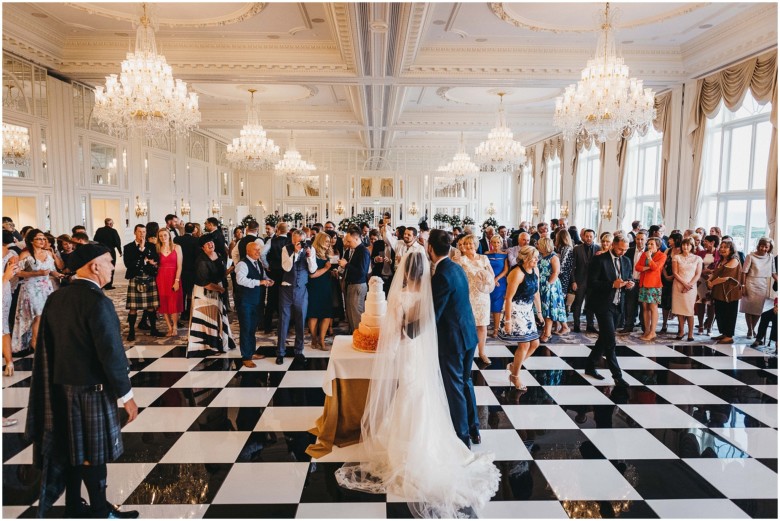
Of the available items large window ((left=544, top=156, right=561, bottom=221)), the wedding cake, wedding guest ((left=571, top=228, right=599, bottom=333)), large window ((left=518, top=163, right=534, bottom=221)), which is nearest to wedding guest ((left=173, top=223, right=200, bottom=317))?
the wedding cake

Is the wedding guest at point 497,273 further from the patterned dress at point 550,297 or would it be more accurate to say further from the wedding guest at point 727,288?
the wedding guest at point 727,288

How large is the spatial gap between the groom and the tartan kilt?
6.71ft

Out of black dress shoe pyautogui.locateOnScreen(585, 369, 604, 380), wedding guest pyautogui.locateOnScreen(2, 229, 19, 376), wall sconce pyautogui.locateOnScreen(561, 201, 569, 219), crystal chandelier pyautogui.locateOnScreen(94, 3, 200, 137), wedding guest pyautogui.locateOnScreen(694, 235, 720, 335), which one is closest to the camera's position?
wedding guest pyautogui.locateOnScreen(2, 229, 19, 376)

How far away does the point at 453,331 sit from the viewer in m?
3.47

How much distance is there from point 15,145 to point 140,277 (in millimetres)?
3621

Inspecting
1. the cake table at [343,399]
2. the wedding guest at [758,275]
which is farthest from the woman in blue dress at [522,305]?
the wedding guest at [758,275]

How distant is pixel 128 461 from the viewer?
3445 millimetres

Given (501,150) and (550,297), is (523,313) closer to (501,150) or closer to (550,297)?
(550,297)

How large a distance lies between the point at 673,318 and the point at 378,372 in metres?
7.28

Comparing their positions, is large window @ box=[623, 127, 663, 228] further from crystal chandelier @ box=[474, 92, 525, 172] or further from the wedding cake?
the wedding cake

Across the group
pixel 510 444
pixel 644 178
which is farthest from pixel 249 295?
pixel 644 178

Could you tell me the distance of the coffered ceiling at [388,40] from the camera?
7352mm

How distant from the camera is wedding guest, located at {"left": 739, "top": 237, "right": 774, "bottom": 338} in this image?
6543 mm

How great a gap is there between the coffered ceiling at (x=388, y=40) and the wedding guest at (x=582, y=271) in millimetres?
3398
